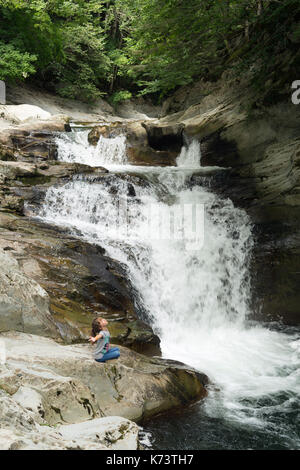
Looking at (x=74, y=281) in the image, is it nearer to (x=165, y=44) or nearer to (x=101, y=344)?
(x=101, y=344)

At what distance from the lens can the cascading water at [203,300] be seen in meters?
5.52

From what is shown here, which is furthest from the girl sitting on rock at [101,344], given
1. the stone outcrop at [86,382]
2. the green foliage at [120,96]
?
the green foliage at [120,96]

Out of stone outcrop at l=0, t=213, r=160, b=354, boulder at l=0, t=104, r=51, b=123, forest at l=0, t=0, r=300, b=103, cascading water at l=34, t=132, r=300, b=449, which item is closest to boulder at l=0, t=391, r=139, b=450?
cascading water at l=34, t=132, r=300, b=449

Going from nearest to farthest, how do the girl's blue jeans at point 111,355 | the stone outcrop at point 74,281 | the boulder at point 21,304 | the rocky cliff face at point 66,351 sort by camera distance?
the rocky cliff face at point 66,351
the boulder at point 21,304
the girl's blue jeans at point 111,355
the stone outcrop at point 74,281

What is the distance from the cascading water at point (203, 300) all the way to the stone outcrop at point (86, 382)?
0.37 m

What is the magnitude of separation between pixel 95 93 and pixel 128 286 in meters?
24.7

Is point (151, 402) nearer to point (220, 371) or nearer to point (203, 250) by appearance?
point (220, 371)

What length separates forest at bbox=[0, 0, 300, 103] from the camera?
39.2ft

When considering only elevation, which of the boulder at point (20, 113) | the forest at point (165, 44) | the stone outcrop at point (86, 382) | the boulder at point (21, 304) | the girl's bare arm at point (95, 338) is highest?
the forest at point (165, 44)

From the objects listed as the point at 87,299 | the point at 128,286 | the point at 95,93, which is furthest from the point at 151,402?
the point at 95,93

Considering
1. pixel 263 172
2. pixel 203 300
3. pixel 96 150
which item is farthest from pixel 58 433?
pixel 96 150

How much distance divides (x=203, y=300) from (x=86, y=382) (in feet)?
18.6

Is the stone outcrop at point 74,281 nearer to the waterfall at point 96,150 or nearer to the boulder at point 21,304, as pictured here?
the boulder at point 21,304

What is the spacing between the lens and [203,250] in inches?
428
